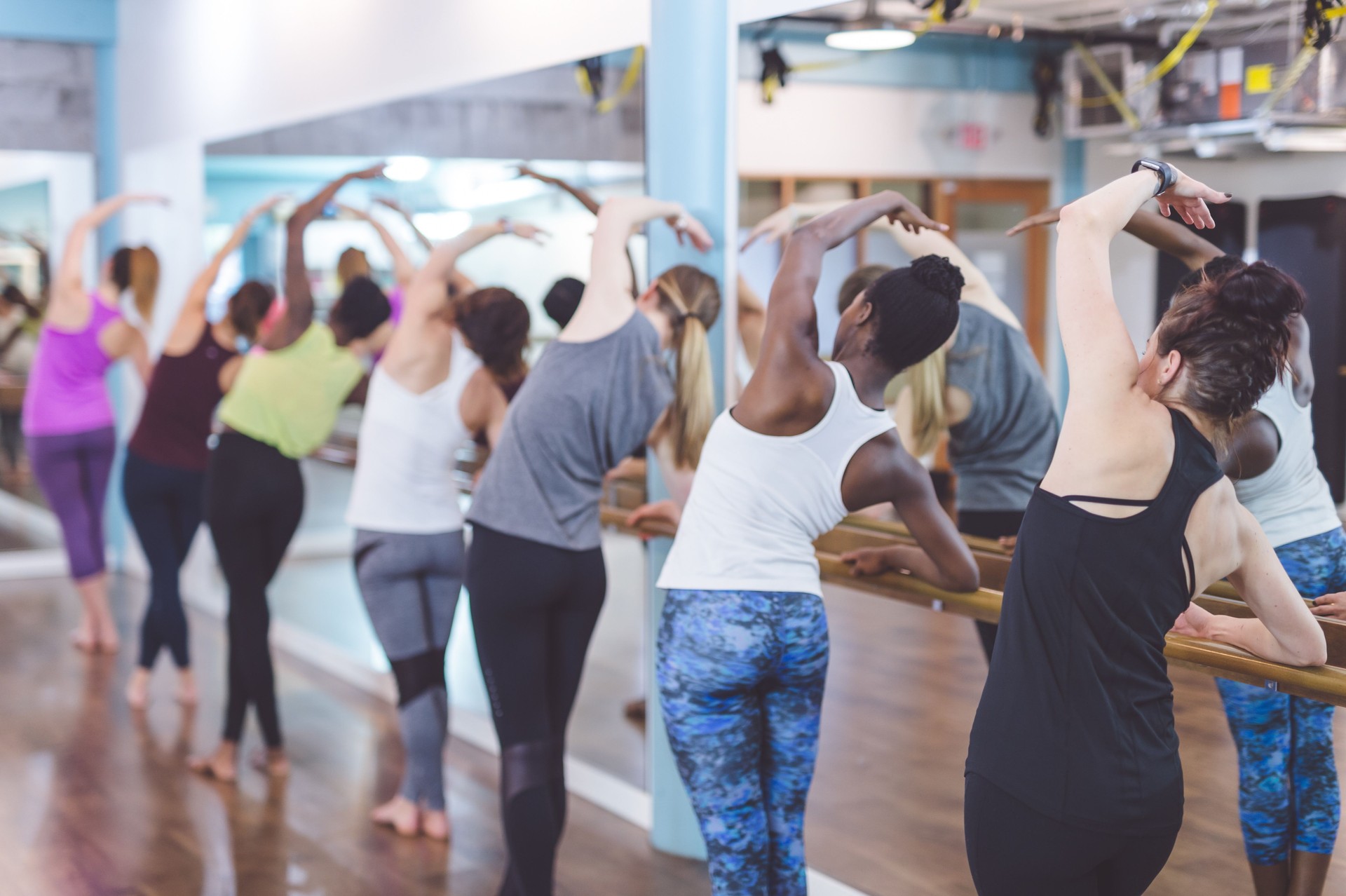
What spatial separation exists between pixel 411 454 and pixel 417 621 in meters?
0.51

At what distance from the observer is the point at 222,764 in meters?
4.56

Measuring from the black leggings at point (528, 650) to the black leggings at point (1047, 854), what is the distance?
1.38 m

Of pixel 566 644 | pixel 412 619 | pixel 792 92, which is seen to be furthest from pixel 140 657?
pixel 792 92

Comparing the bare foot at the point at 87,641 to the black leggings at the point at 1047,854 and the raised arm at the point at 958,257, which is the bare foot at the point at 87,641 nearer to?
the raised arm at the point at 958,257

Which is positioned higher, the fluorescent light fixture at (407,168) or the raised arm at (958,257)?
the fluorescent light fixture at (407,168)

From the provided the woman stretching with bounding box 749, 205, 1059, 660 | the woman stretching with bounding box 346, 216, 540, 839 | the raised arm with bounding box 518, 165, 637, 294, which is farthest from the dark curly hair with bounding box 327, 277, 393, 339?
the woman stretching with bounding box 749, 205, 1059, 660

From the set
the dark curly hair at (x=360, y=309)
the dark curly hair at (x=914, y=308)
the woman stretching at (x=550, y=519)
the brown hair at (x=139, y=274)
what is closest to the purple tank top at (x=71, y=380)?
the brown hair at (x=139, y=274)

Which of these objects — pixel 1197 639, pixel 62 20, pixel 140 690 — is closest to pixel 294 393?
pixel 140 690

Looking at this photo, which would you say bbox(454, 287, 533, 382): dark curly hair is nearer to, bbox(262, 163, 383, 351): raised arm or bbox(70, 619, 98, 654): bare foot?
bbox(262, 163, 383, 351): raised arm

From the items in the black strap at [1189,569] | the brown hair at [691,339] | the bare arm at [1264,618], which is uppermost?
the brown hair at [691,339]

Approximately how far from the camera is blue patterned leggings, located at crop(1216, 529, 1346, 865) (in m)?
2.50

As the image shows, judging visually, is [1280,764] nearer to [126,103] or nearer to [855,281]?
[855,281]

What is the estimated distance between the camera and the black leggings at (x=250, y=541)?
4395 mm

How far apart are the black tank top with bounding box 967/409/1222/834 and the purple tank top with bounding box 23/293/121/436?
17.4 ft
